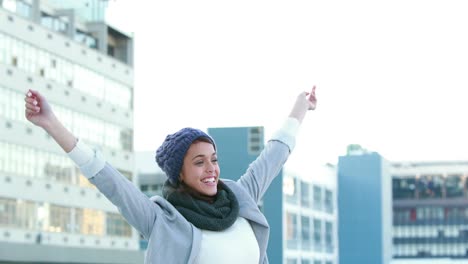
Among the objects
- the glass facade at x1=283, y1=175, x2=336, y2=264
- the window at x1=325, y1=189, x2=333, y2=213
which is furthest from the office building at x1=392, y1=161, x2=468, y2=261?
the glass facade at x1=283, y1=175, x2=336, y2=264

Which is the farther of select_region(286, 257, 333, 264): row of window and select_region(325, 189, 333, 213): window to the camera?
select_region(325, 189, 333, 213): window

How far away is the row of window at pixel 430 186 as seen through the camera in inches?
5153

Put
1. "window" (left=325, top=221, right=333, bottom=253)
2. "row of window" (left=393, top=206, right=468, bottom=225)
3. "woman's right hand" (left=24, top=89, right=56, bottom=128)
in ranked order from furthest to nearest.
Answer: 1. "row of window" (left=393, top=206, right=468, bottom=225)
2. "window" (left=325, top=221, right=333, bottom=253)
3. "woman's right hand" (left=24, top=89, right=56, bottom=128)

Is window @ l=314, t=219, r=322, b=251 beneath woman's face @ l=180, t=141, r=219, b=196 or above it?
above

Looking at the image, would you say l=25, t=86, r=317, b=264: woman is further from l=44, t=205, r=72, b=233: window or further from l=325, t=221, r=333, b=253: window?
l=325, t=221, r=333, b=253: window

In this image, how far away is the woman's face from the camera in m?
4.25

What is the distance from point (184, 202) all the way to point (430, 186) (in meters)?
129

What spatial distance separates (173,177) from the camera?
4.32 meters

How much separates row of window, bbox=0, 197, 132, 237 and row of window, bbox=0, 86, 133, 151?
146 inches

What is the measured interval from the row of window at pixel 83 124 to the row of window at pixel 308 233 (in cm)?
1976

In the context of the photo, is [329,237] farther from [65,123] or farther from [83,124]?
[65,123]

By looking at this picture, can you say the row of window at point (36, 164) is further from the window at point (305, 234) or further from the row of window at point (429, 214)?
the row of window at point (429, 214)

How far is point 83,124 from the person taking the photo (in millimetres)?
63250

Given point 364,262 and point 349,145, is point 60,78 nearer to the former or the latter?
point 364,262
